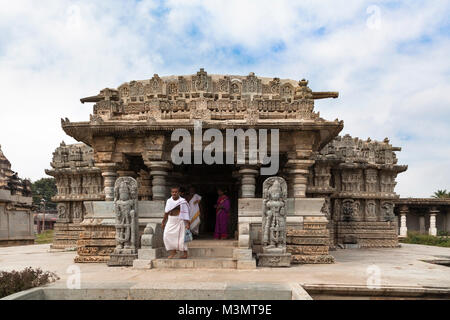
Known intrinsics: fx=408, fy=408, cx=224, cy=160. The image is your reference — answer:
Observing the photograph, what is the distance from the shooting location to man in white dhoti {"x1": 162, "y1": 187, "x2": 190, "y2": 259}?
896 cm

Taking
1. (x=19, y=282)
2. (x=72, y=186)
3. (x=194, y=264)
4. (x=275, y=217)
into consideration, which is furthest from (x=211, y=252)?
(x=72, y=186)

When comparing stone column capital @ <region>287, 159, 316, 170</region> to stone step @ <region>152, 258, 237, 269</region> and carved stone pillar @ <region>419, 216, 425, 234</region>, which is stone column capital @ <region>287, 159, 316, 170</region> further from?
carved stone pillar @ <region>419, 216, 425, 234</region>

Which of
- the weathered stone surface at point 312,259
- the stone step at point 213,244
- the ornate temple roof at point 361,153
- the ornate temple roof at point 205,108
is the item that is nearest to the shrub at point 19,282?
the stone step at point 213,244

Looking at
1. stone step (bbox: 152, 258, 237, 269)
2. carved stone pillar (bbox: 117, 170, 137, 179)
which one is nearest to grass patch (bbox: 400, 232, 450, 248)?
carved stone pillar (bbox: 117, 170, 137, 179)

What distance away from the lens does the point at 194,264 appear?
8641mm

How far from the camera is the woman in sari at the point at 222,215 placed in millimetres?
11641

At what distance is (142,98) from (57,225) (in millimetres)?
9780

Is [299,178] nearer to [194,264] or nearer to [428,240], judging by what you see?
[194,264]

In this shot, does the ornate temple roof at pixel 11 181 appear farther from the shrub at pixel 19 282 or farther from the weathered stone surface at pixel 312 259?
the shrub at pixel 19 282

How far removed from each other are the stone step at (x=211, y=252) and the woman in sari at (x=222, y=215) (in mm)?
2113

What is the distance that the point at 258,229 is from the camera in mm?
9875

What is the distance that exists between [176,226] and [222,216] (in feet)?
9.68
